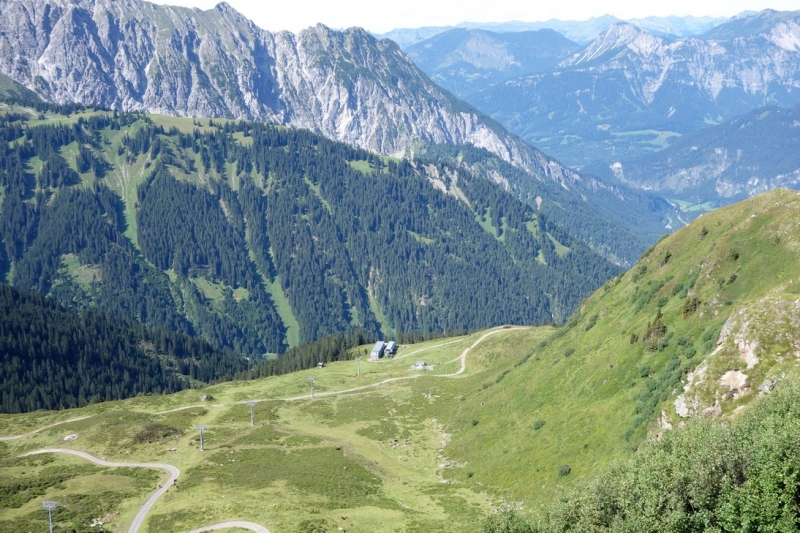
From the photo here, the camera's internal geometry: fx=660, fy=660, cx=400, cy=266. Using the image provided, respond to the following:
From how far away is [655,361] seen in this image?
8988cm

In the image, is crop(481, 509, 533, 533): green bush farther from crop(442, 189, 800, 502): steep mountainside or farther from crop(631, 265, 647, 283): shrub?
crop(631, 265, 647, 283): shrub

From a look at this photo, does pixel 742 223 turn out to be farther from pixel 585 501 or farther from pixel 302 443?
pixel 302 443

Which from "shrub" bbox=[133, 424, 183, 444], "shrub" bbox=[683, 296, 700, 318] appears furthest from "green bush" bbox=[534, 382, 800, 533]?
"shrub" bbox=[133, 424, 183, 444]

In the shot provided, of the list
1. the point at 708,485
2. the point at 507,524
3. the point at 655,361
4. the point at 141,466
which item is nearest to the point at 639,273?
the point at 655,361

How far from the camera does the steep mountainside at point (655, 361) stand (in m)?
71.1

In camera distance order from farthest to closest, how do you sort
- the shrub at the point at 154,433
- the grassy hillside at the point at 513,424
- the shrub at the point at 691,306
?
the shrub at the point at 154,433
the shrub at the point at 691,306
the grassy hillside at the point at 513,424

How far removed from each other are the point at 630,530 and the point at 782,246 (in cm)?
5727

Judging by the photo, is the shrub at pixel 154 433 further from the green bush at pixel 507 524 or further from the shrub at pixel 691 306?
the shrub at pixel 691 306

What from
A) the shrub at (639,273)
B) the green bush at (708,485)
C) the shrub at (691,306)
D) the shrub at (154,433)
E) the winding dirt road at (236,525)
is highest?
the shrub at (639,273)

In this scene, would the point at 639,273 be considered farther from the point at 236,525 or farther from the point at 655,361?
the point at 236,525

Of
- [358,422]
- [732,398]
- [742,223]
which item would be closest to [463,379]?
[358,422]

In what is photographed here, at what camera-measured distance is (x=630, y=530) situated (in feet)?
171

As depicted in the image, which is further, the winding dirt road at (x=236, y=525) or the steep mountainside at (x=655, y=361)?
the winding dirt road at (x=236, y=525)

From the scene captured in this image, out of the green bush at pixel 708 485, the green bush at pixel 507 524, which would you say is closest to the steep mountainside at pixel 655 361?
the green bush at pixel 708 485
